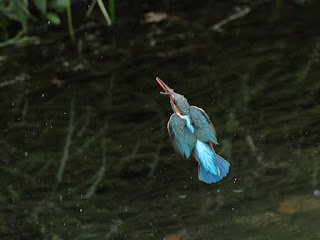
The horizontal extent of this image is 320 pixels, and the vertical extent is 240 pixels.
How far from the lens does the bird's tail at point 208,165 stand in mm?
2299

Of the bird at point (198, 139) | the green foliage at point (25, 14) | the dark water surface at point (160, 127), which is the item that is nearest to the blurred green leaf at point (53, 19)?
the green foliage at point (25, 14)

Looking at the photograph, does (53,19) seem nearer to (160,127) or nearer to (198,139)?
(160,127)

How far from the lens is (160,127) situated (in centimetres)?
369

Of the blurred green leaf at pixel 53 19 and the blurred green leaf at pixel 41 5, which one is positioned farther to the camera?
the blurred green leaf at pixel 53 19

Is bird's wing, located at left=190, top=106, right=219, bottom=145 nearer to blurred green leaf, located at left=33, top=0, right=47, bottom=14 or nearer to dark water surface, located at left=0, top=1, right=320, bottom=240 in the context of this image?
dark water surface, located at left=0, top=1, right=320, bottom=240

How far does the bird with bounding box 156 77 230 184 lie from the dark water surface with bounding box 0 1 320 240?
1.36ft

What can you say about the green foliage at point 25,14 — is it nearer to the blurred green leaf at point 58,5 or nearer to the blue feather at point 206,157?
the blurred green leaf at point 58,5

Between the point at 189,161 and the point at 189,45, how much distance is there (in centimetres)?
150

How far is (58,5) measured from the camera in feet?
16.0

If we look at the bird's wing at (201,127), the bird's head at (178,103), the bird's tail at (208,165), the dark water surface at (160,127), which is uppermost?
the bird's head at (178,103)

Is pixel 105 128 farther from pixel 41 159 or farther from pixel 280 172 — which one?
pixel 280 172

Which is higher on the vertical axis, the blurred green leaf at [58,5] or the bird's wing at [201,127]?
the bird's wing at [201,127]

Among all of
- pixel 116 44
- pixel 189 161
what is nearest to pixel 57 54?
pixel 116 44

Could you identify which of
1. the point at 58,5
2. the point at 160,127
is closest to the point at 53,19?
the point at 58,5
